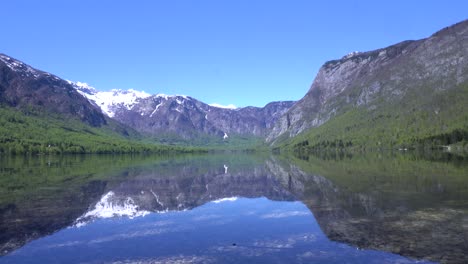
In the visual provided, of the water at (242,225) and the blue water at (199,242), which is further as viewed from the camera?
the water at (242,225)

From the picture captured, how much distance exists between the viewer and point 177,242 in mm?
27875

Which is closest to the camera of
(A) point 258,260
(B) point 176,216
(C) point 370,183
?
(A) point 258,260

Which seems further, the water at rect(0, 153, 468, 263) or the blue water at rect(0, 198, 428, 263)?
the water at rect(0, 153, 468, 263)

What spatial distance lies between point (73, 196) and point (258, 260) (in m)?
34.3

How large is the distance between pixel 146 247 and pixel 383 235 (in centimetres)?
1569

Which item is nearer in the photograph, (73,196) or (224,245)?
(224,245)

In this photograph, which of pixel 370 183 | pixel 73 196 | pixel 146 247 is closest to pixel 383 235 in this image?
pixel 146 247

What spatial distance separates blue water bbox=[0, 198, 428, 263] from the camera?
23422 millimetres

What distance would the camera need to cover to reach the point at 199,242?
91.1 ft

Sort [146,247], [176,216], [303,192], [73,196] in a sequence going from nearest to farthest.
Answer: [146,247] → [176,216] → [73,196] → [303,192]

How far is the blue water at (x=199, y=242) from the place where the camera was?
76.8ft

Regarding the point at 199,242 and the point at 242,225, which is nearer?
the point at 199,242

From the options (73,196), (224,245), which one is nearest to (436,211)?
(224,245)

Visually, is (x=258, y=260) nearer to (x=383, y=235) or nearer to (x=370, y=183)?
(x=383, y=235)
